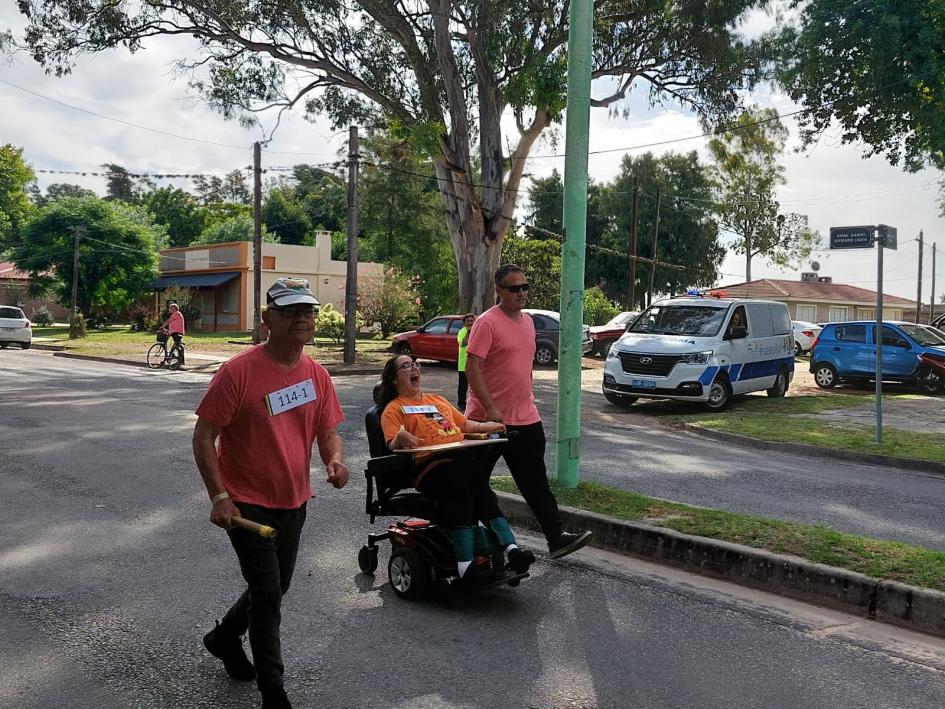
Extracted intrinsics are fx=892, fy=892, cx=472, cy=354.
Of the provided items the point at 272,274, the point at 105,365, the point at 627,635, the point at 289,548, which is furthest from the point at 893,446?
the point at 272,274

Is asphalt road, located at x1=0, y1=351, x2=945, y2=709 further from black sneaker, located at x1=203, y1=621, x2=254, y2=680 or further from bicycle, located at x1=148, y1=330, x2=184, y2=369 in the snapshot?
bicycle, located at x1=148, y1=330, x2=184, y2=369

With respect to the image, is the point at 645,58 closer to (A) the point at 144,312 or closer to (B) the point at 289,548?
(B) the point at 289,548

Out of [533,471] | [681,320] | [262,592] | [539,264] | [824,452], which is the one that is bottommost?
[824,452]

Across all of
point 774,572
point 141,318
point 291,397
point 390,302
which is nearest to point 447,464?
point 291,397

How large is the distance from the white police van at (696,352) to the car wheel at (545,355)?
7.39 m

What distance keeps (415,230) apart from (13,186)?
44.0 meters

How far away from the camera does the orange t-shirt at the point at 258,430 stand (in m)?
3.46

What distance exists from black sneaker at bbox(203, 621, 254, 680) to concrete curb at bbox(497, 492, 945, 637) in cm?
312

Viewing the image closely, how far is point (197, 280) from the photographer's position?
52.6 meters

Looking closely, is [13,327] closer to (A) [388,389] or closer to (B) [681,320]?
(B) [681,320]

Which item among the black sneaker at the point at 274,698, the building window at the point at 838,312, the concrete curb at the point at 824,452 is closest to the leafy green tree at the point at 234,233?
the building window at the point at 838,312

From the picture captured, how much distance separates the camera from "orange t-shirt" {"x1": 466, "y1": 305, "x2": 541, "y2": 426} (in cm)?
550

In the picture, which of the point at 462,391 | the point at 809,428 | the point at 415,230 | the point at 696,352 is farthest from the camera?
the point at 415,230

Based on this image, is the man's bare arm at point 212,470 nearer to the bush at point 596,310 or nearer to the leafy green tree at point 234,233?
the bush at point 596,310
